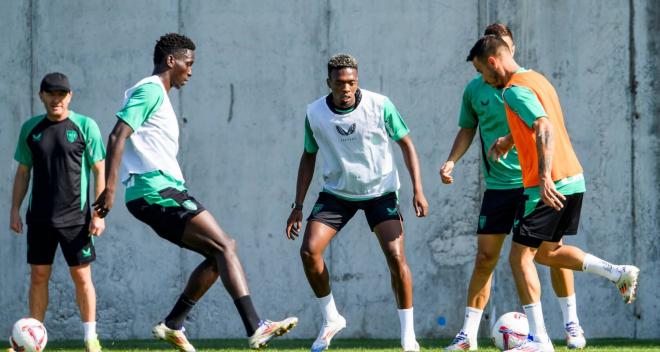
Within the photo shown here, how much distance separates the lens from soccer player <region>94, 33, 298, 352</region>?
7223 mm

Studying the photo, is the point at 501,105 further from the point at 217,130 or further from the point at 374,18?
the point at 217,130

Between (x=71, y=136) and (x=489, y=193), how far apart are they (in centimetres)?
306

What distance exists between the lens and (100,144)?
8.53 meters

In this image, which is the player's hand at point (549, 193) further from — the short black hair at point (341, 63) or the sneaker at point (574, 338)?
the sneaker at point (574, 338)

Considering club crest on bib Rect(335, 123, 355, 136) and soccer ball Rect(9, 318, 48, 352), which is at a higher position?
club crest on bib Rect(335, 123, 355, 136)

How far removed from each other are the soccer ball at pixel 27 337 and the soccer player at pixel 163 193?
0.88 meters

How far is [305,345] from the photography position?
9766mm

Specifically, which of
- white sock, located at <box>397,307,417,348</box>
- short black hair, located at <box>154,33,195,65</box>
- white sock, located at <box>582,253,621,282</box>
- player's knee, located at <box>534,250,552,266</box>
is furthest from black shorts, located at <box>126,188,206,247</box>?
white sock, located at <box>582,253,621,282</box>

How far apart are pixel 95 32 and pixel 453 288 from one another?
3975mm

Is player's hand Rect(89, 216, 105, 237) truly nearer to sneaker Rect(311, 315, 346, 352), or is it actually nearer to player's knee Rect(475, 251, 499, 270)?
sneaker Rect(311, 315, 346, 352)

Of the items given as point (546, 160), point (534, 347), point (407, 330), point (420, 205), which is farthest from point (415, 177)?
point (534, 347)

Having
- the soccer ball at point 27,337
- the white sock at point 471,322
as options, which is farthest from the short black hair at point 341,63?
the soccer ball at point 27,337

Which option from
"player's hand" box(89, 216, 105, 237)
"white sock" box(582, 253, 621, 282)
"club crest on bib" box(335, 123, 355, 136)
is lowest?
"white sock" box(582, 253, 621, 282)

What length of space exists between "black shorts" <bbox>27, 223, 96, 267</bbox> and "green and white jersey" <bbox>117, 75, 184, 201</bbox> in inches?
41.5
